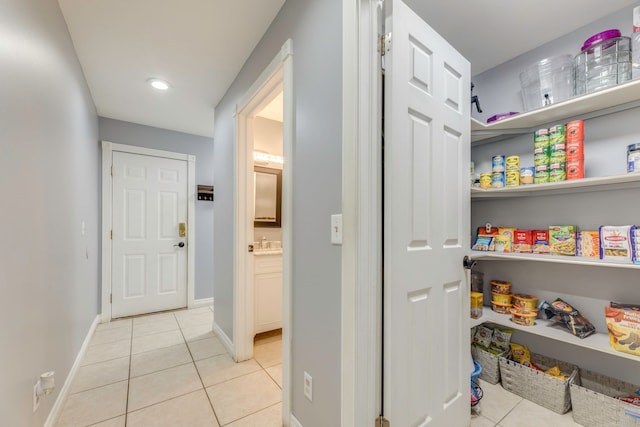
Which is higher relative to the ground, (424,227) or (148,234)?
(424,227)

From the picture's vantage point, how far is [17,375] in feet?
3.48

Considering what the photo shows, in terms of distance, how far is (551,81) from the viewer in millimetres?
1736

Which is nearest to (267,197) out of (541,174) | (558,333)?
(541,174)

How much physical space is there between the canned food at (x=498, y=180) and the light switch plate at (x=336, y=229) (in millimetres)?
1440

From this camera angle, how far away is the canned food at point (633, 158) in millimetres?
1365

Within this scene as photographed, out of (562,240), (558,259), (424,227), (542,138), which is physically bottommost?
(558,259)

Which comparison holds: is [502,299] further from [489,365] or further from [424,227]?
[424,227]

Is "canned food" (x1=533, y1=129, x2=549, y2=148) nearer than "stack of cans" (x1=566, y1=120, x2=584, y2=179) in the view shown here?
No

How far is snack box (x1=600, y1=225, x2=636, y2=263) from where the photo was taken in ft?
4.54

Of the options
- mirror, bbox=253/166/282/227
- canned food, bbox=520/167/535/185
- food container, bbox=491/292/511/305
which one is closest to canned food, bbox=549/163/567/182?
canned food, bbox=520/167/535/185

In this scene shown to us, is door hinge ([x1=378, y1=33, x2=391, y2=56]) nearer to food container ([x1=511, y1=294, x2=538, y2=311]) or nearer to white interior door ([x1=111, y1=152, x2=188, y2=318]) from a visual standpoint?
food container ([x1=511, y1=294, x2=538, y2=311])

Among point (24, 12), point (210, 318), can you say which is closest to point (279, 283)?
point (210, 318)

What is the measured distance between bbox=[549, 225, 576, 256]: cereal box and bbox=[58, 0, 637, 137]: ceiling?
1280mm

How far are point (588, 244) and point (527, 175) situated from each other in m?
0.52
